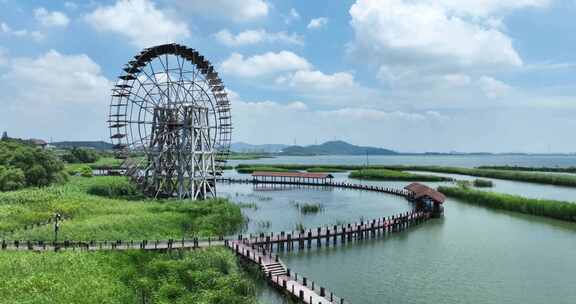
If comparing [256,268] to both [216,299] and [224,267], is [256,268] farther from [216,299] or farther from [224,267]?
[216,299]

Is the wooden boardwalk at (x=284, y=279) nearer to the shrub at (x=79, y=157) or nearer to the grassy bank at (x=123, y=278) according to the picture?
the grassy bank at (x=123, y=278)

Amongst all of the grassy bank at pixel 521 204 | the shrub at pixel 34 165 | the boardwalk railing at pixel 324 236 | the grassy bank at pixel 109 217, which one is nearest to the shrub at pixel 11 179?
the shrub at pixel 34 165

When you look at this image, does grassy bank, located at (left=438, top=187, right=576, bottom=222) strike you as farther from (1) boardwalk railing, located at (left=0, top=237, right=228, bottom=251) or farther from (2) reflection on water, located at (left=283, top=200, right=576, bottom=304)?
(1) boardwalk railing, located at (left=0, top=237, right=228, bottom=251)

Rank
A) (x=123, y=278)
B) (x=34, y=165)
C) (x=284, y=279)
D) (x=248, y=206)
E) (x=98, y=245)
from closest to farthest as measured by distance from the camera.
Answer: (x=123, y=278)
(x=284, y=279)
(x=98, y=245)
(x=34, y=165)
(x=248, y=206)

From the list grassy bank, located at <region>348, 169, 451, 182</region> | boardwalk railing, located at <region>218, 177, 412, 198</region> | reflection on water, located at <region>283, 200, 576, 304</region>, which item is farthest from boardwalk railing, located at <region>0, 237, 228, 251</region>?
grassy bank, located at <region>348, 169, 451, 182</region>

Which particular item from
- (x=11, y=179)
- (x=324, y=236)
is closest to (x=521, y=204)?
(x=324, y=236)

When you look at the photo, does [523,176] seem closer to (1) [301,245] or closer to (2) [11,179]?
(1) [301,245]
